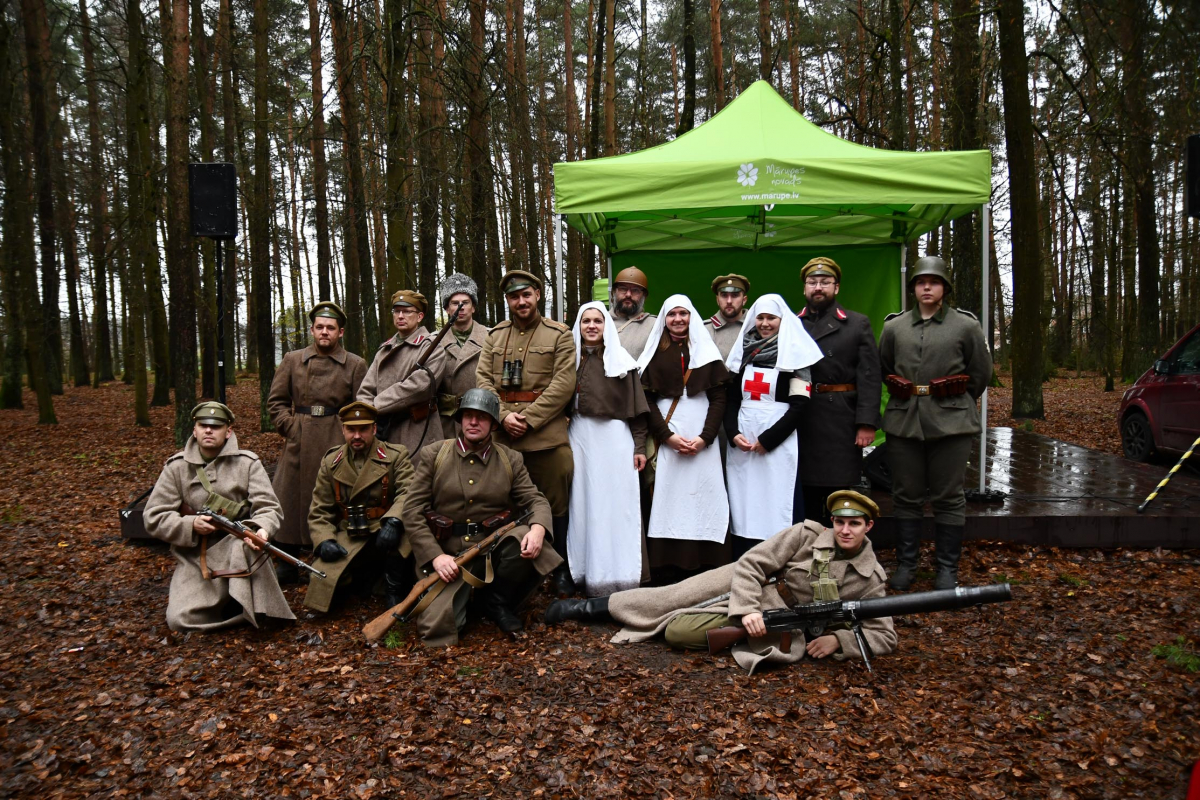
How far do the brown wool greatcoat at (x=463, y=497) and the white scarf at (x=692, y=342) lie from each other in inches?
40.3

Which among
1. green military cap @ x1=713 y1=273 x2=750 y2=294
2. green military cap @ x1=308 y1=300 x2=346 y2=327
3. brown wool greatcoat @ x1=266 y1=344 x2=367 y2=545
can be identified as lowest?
brown wool greatcoat @ x1=266 y1=344 x2=367 y2=545

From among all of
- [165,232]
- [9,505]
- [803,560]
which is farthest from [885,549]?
[165,232]

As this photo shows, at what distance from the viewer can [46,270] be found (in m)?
14.9

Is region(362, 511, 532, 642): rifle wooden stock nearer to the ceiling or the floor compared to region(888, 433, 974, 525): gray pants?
nearer to the floor

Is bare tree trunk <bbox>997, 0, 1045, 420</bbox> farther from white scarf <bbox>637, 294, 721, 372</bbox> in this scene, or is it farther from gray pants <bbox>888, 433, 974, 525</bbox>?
white scarf <bbox>637, 294, 721, 372</bbox>

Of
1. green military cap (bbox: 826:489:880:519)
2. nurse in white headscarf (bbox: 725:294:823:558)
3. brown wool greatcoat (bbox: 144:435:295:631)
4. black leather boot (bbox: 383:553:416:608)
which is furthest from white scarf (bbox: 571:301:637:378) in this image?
brown wool greatcoat (bbox: 144:435:295:631)

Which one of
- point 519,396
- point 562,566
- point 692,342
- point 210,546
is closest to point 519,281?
point 519,396

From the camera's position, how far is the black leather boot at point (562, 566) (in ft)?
15.9

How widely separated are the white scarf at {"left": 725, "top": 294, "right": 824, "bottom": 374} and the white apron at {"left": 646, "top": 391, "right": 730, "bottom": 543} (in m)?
0.43

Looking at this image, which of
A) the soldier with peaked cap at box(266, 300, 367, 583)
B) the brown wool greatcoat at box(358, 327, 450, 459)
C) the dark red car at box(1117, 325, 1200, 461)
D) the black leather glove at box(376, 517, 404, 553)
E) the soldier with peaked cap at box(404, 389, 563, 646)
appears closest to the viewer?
the soldier with peaked cap at box(404, 389, 563, 646)

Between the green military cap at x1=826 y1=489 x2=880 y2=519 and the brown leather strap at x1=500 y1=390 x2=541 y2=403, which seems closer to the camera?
the green military cap at x1=826 y1=489 x2=880 y2=519

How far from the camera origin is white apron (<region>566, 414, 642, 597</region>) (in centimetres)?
465

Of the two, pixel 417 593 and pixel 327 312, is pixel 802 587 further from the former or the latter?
pixel 327 312

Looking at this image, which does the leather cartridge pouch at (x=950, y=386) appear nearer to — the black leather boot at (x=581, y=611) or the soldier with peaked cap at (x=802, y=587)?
the soldier with peaked cap at (x=802, y=587)
